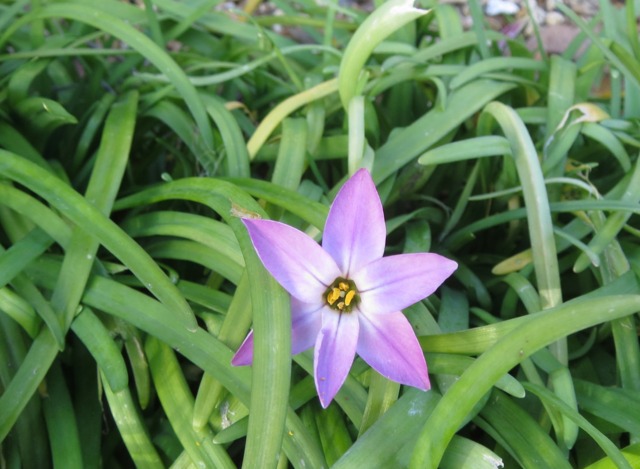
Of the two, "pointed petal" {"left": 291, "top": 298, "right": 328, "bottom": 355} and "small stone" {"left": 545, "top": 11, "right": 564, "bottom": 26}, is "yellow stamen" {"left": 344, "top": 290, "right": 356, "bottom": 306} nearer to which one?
"pointed petal" {"left": 291, "top": 298, "right": 328, "bottom": 355}

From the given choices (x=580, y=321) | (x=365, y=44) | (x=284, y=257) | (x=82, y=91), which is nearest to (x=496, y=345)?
(x=580, y=321)

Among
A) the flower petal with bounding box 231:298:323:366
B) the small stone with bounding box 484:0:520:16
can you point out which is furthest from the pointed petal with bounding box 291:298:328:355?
the small stone with bounding box 484:0:520:16

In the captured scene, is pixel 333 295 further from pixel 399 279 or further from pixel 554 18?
pixel 554 18

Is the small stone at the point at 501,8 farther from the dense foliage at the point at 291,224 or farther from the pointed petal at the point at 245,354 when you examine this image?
the pointed petal at the point at 245,354

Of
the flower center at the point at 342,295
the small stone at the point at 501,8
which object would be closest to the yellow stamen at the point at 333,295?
the flower center at the point at 342,295

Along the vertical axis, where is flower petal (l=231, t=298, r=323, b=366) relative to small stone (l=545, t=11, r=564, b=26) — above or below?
below
